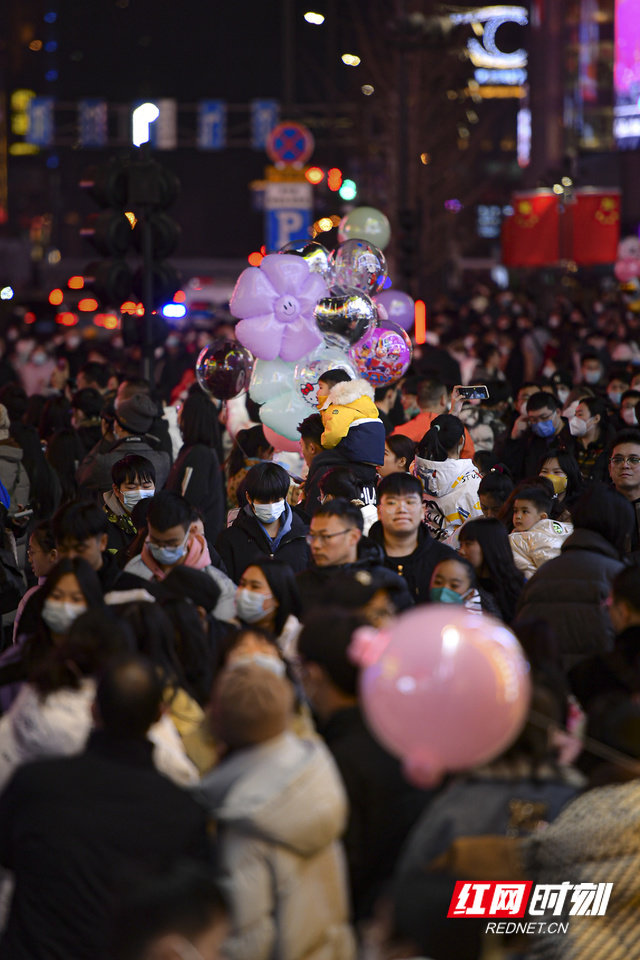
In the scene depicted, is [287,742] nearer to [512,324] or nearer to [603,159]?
[512,324]

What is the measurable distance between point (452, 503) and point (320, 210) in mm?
41028

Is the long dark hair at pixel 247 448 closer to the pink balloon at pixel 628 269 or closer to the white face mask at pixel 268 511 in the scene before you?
the white face mask at pixel 268 511

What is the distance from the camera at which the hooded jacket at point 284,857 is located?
11.7ft

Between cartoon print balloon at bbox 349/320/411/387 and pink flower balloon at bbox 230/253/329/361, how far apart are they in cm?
50

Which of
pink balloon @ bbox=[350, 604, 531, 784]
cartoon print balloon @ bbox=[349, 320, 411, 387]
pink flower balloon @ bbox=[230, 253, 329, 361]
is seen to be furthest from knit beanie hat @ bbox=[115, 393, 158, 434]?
pink balloon @ bbox=[350, 604, 531, 784]

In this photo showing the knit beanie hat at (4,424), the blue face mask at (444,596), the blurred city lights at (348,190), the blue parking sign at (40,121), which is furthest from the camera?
the blue parking sign at (40,121)

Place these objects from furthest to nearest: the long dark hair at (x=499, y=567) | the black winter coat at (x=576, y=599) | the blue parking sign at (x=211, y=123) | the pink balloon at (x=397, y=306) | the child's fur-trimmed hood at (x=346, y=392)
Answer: the blue parking sign at (x=211, y=123), the pink balloon at (x=397, y=306), the child's fur-trimmed hood at (x=346, y=392), the long dark hair at (x=499, y=567), the black winter coat at (x=576, y=599)

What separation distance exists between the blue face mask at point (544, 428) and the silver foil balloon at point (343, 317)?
133 cm

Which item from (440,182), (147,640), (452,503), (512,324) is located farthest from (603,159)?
(147,640)

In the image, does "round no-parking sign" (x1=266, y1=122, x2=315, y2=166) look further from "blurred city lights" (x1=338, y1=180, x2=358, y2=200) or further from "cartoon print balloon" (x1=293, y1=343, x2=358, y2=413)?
"cartoon print balloon" (x1=293, y1=343, x2=358, y2=413)

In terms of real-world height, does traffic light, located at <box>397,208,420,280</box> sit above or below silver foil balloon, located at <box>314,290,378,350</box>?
above

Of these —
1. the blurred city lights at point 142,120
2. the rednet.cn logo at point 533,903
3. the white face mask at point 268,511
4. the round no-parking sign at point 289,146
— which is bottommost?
the rednet.cn logo at point 533,903

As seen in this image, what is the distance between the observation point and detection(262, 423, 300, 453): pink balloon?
9.44 m

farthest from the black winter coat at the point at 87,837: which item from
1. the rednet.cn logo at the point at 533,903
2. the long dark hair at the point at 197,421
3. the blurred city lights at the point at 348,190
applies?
the blurred city lights at the point at 348,190
